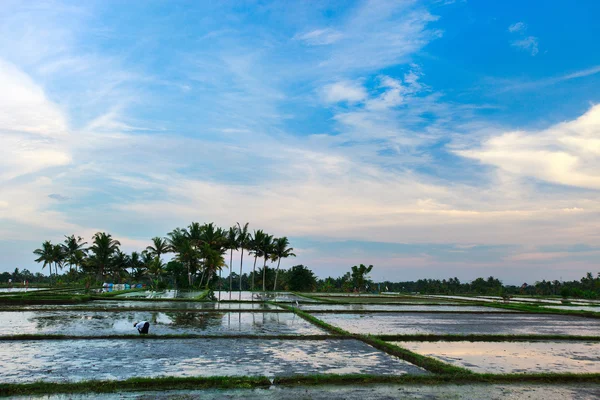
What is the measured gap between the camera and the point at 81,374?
26.8 ft

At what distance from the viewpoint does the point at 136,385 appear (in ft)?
24.0

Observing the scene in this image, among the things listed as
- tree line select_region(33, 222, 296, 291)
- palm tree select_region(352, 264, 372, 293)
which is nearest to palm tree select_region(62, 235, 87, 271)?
tree line select_region(33, 222, 296, 291)

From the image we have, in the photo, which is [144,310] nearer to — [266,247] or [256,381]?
[256,381]

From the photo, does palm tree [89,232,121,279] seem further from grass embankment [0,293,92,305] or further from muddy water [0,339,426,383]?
muddy water [0,339,426,383]

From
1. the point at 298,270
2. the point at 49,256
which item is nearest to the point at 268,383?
the point at 298,270

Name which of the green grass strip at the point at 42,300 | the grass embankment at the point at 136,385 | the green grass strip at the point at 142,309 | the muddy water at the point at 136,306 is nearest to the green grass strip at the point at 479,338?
the grass embankment at the point at 136,385

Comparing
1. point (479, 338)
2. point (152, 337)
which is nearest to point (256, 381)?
point (152, 337)

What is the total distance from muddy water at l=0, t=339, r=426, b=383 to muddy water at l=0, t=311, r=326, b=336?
2034mm

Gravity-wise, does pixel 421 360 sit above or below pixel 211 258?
below

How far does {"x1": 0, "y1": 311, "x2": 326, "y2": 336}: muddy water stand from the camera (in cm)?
1395

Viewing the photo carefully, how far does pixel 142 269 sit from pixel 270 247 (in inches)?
738

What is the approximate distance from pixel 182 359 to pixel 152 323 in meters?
7.21

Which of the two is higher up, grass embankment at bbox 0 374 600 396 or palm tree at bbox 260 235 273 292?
palm tree at bbox 260 235 273 292

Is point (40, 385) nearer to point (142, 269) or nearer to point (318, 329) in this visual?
point (318, 329)
